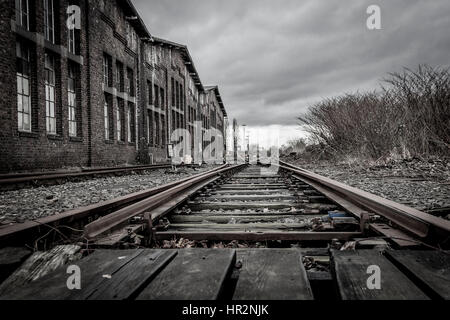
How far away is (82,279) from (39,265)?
0.39m

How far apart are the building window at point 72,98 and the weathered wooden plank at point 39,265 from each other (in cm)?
1093

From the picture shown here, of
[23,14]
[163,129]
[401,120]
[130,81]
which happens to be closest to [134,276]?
[401,120]

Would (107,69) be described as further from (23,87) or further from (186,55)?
(186,55)

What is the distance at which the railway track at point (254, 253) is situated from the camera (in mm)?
1036

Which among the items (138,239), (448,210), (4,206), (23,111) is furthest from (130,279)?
(23,111)

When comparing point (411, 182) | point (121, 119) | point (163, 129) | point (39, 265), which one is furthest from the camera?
point (163, 129)

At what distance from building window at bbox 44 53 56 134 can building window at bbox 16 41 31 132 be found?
0.78 m

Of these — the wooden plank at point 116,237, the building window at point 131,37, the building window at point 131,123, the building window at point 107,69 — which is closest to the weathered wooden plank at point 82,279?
the wooden plank at point 116,237

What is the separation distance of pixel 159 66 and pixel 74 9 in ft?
29.7

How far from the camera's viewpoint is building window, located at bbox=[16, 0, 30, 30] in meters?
8.84

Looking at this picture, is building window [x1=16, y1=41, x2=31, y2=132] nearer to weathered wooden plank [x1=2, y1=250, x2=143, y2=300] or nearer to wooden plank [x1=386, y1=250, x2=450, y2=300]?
weathered wooden plank [x1=2, y1=250, x2=143, y2=300]

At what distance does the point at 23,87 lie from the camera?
9.04 m

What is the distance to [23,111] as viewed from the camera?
9.00 meters
